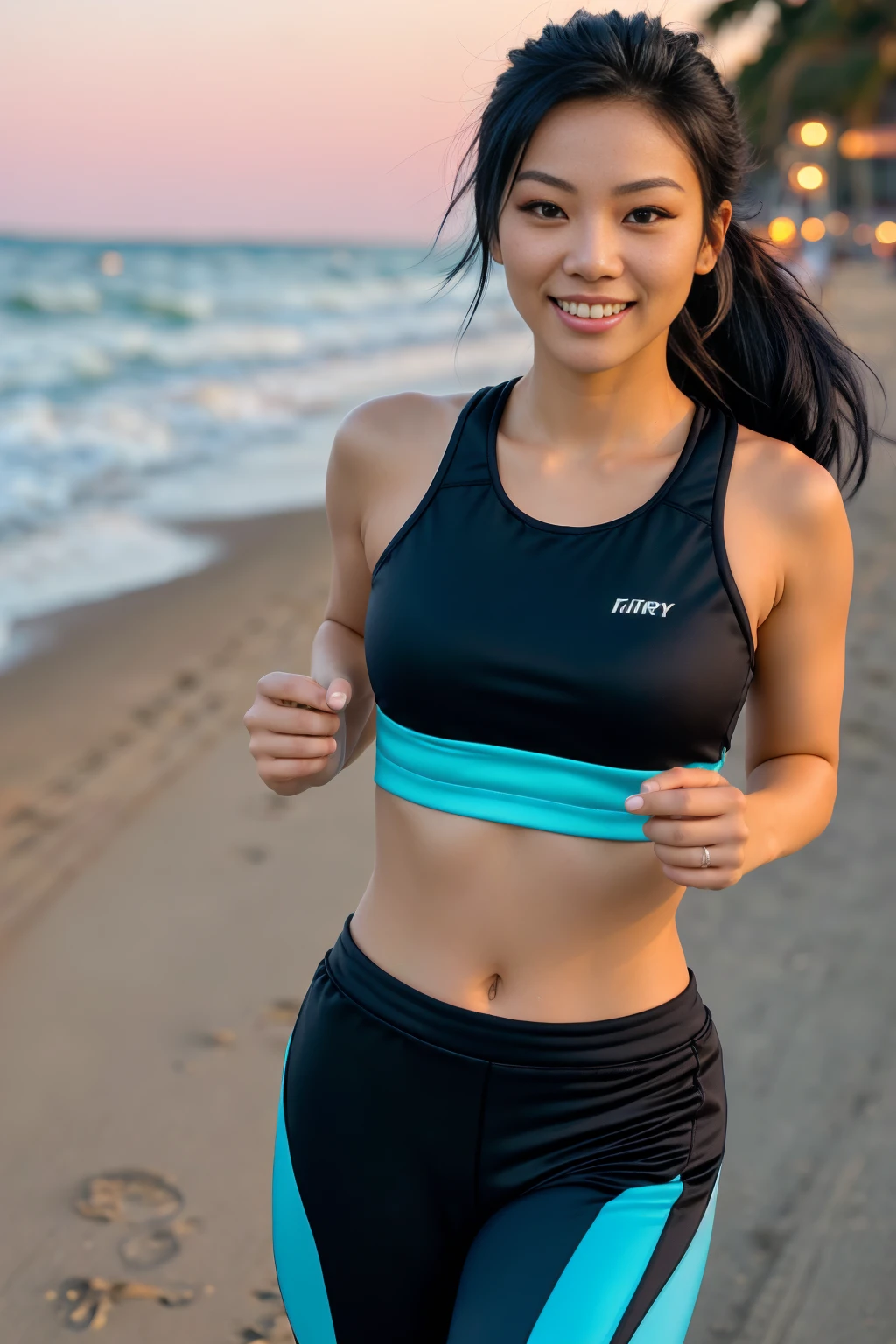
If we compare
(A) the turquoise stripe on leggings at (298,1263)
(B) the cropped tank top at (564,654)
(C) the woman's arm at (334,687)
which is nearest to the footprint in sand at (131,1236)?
(A) the turquoise stripe on leggings at (298,1263)

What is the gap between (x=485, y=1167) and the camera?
5.53 ft

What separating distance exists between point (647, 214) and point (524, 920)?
3.05ft

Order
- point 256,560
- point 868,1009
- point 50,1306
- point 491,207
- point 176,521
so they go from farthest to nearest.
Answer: point 176,521 → point 256,560 → point 868,1009 → point 50,1306 → point 491,207

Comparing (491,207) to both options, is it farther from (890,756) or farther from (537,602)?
(890,756)

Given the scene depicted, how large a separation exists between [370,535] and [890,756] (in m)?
4.09

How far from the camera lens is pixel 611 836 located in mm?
1691

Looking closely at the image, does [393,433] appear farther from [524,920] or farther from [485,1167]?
[485,1167]

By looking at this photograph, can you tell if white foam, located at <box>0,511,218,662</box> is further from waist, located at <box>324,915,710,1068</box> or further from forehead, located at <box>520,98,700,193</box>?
forehead, located at <box>520,98,700,193</box>

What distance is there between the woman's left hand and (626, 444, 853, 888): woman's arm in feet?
0.16

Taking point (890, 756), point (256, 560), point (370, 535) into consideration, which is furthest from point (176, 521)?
point (370, 535)

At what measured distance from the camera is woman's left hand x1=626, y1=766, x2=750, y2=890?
1481mm

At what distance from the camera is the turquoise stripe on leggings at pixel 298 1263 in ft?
5.81

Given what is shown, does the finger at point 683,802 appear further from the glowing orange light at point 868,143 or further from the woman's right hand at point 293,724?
the glowing orange light at point 868,143

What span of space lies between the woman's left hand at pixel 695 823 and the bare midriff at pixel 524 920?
0.21 meters
